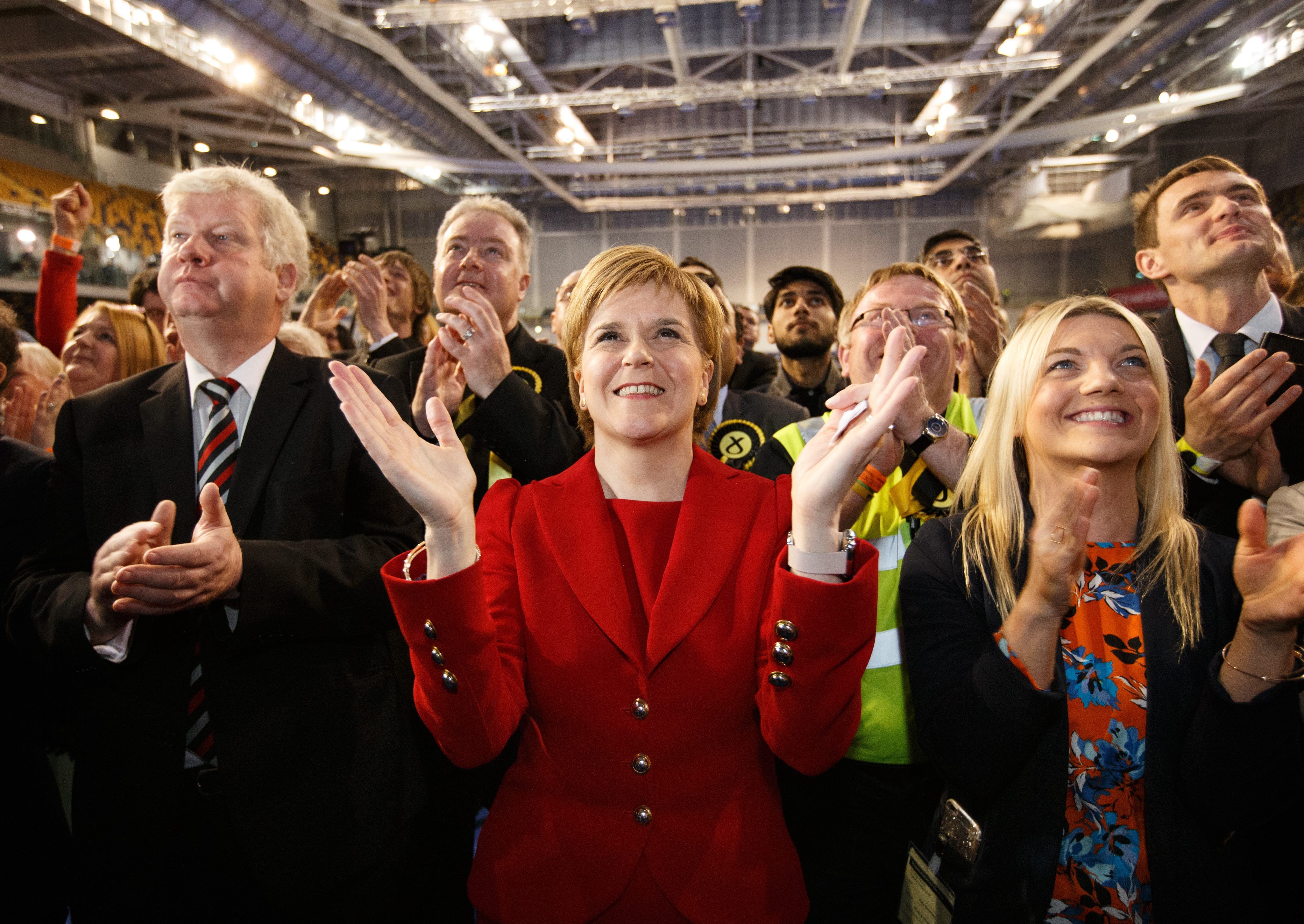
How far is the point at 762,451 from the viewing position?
1.88 metres

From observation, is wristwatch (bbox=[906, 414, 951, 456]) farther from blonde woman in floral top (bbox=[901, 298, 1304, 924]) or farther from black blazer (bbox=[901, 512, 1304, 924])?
black blazer (bbox=[901, 512, 1304, 924])

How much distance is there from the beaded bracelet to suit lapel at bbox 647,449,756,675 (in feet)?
2.70

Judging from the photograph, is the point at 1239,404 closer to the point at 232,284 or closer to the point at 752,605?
the point at 752,605

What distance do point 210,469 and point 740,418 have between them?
1614 mm

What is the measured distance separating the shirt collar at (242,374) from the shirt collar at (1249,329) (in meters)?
2.42

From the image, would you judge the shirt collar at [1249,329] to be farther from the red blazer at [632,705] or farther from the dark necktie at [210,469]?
the dark necktie at [210,469]

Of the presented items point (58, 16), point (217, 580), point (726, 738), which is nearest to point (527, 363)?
point (217, 580)

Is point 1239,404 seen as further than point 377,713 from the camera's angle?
Yes

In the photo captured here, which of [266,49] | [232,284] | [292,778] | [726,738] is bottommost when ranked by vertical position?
[292,778]

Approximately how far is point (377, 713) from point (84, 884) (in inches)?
25.0

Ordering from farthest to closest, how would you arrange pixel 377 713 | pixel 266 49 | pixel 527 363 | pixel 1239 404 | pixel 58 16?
pixel 58 16
pixel 266 49
pixel 527 363
pixel 1239 404
pixel 377 713

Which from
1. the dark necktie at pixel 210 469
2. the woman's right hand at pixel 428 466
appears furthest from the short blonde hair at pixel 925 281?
the dark necktie at pixel 210 469

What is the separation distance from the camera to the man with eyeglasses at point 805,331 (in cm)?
348

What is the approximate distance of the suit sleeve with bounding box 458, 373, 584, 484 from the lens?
179cm
